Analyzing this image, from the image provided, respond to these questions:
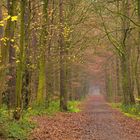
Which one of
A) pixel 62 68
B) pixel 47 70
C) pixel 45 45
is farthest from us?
pixel 47 70

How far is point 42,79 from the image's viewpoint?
80.6 feet

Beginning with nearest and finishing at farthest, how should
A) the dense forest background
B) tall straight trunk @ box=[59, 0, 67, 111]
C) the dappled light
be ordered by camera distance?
the dappled light < the dense forest background < tall straight trunk @ box=[59, 0, 67, 111]

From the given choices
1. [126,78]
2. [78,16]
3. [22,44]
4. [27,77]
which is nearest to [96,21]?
[78,16]

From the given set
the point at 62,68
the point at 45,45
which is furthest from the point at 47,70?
the point at 45,45

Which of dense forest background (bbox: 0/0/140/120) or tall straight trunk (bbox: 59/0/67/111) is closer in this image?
dense forest background (bbox: 0/0/140/120)

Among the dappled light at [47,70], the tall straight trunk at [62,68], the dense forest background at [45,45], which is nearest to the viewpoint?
the dappled light at [47,70]

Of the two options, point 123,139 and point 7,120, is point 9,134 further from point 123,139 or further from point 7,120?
point 123,139

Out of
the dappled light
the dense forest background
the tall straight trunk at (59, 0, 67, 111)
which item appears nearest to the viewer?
the dappled light

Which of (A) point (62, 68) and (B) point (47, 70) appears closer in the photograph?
(A) point (62, 68)

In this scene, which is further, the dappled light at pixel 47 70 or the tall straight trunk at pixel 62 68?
the tall straight trunk at pixel 62 68

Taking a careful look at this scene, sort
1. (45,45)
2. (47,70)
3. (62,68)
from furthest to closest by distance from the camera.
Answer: (47,70), (62,68), (45,45)

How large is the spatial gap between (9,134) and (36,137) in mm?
1250

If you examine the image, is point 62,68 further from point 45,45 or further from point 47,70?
point 45,45

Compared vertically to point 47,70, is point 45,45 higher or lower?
higher
